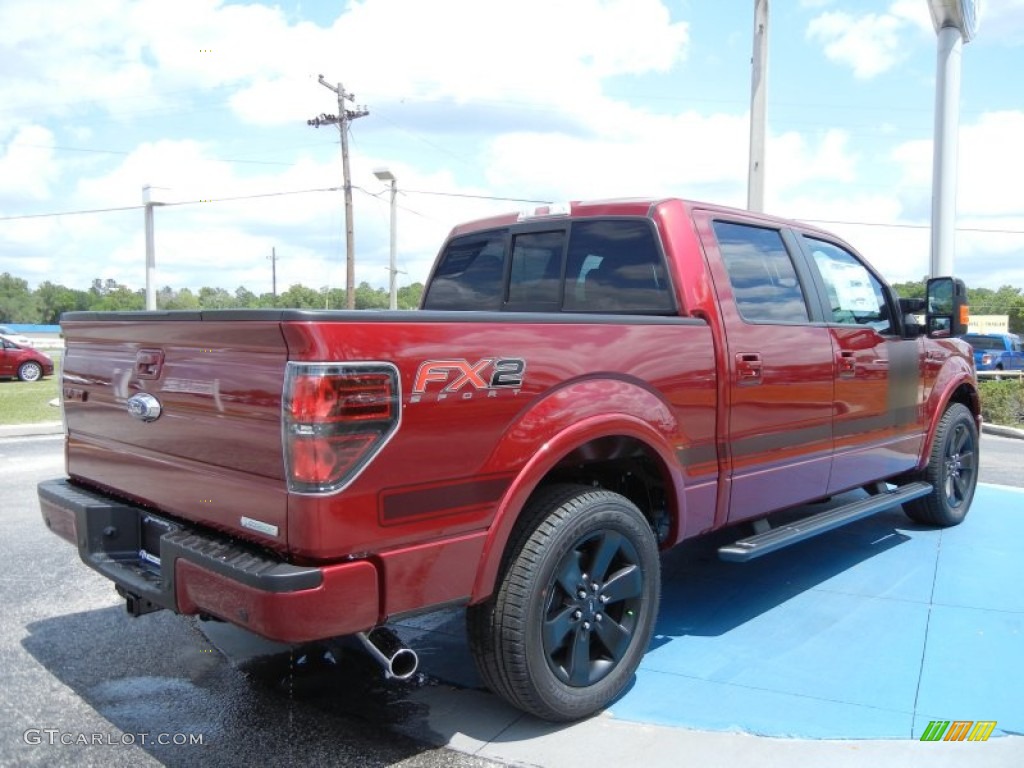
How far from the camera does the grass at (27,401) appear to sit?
1337 centimetres

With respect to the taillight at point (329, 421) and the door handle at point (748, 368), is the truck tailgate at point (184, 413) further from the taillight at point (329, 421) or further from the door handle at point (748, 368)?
the door handle at point (748, 368)

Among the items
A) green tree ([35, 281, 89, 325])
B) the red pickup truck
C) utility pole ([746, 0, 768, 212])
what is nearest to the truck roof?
the red pickup truck

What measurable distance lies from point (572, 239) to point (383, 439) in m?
2.11

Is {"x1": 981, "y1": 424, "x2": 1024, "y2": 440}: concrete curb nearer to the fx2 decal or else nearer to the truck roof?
the truck roof

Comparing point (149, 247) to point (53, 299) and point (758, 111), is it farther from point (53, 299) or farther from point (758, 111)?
point (53, 299)

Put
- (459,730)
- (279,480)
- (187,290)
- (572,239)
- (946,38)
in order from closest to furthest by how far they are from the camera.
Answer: (279,480)
(459,730)
(572,239)
(946,38)
(187,290)

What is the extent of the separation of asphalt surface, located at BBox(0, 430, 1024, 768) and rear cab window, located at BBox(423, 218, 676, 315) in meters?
1.68

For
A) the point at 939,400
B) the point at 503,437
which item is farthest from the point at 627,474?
the point at 939,400

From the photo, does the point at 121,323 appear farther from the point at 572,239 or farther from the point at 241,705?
the point at 572,239

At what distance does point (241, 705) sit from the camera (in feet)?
11.4

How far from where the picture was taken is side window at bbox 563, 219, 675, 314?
3.93 meters

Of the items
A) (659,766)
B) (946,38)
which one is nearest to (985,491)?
(659,766)

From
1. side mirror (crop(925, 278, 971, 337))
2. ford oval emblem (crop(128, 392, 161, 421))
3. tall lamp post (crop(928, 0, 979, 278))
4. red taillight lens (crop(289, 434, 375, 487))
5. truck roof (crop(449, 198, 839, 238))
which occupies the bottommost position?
red taillight lens (crop(289, 434, 375, 487))

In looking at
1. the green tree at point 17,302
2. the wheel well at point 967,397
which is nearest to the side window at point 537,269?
the wheel well at point 967,397
